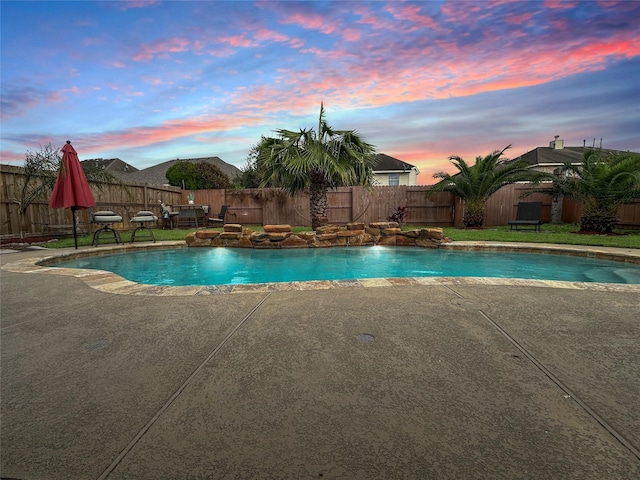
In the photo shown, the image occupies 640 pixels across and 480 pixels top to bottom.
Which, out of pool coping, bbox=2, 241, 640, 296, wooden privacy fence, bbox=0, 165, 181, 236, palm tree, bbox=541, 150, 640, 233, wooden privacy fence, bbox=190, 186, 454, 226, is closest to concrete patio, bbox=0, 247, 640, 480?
pool coping, bbox=2, 241, 640, 296

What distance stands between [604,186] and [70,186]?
49.1ft

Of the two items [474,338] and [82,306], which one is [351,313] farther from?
[82,306]

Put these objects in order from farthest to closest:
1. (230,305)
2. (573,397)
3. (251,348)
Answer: (230,305), (251,348), (573,397)

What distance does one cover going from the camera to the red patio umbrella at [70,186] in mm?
6305

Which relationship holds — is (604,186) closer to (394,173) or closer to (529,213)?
(529,213)

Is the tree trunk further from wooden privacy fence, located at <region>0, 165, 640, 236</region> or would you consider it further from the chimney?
the chimney

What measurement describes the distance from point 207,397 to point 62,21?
1034 cm

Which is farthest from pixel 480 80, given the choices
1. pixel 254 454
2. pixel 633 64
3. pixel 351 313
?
pixel 254 454

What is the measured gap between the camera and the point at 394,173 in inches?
1014

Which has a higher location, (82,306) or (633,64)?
(633,64)

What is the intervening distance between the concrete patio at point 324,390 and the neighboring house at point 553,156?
784 inches

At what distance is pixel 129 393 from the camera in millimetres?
1562

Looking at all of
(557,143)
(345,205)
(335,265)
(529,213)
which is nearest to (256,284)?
(335,265)

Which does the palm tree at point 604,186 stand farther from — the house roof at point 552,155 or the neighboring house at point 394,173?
the neighboring house at point 394,173
